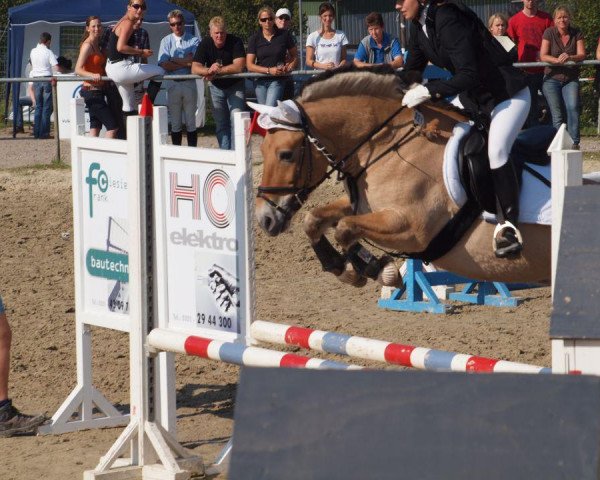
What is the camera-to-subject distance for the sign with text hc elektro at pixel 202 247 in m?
5.40

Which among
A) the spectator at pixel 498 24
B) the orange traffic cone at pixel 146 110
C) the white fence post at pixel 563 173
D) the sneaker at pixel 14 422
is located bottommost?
the sneaker at pixel 14 422

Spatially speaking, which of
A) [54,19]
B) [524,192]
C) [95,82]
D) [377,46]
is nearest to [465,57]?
[524,192]

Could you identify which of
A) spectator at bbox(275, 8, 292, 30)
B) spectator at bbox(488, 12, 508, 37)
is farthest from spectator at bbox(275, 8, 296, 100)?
spectator at bbox(488, 12, 508, 37)

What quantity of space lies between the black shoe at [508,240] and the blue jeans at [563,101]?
677 centimetres

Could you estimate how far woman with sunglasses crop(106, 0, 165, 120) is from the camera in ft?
39.0

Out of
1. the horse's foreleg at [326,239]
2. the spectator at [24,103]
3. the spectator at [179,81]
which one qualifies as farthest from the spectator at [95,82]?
the horse's foreleg at [326,239]

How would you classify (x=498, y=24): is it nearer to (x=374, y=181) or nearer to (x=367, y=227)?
(x=374, y=181)

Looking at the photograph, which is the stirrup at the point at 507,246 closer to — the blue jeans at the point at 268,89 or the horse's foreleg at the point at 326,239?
the horse's foreleg at the point at 326,239

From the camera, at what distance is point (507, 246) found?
18.7 ft

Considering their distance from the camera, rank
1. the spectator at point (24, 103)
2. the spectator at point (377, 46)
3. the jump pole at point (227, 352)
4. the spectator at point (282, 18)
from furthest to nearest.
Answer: the spectator at point (24, 103)
the spectator at point (282, 18)
the spectator at point (377, 46)
the jump pole at point (227, 352)

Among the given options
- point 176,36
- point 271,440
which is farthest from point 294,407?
point 176,36

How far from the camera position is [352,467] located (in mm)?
2490

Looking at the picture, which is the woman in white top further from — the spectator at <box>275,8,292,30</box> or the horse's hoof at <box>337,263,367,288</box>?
the horse's hoof at <box>337,263,367,288</box>

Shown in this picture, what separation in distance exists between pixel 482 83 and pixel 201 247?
5.12ft
